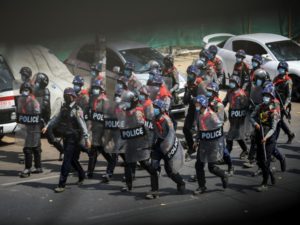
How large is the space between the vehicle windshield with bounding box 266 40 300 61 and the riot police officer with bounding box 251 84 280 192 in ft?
25.1

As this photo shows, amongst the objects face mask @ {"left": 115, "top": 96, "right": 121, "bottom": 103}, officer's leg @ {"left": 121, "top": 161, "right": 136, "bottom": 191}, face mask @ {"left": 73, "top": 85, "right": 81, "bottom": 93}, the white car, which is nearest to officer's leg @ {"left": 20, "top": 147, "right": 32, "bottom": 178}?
face mask @ {"left": 73, "top": 85, "right": 81, "bottom": 93}

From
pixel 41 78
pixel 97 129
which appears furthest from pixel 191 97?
pixel 41 78

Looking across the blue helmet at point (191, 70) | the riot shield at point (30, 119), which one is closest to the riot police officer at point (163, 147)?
the riot shield at point (30, 119)

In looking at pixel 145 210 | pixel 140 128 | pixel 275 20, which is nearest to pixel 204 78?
pixel 140 128

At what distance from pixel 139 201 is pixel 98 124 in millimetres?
1834

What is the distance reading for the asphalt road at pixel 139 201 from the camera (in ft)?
23.5

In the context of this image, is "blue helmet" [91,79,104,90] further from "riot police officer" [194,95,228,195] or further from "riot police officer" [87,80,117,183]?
"riot police officer" [194,95,228,195]

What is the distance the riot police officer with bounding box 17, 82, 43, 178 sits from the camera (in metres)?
9.13

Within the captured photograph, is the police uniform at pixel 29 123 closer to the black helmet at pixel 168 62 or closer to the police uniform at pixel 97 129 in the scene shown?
the police uniform at pixel 97 129

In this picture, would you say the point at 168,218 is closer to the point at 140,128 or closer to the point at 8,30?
the point at 140,128

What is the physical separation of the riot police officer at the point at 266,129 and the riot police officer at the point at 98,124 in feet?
7.69

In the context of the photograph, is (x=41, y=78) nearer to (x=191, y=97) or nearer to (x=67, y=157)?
(x=67, y=157)

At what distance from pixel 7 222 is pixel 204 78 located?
553 centimetres

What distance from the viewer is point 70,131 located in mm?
8188
